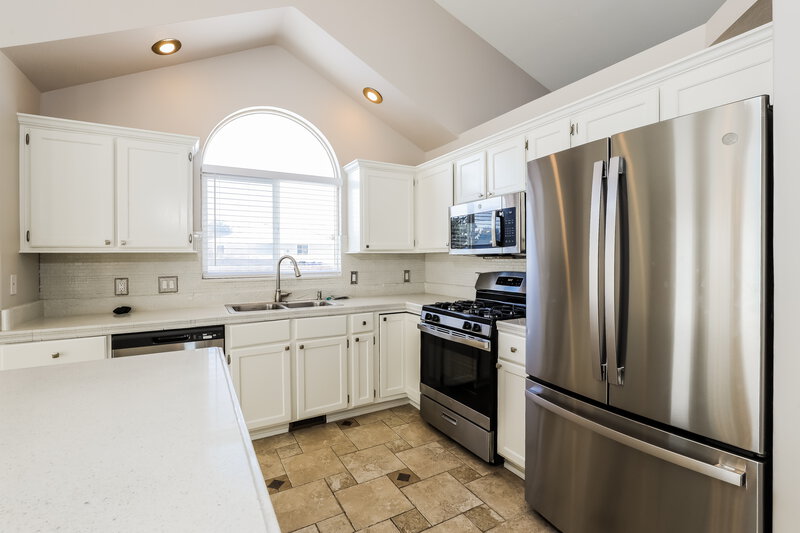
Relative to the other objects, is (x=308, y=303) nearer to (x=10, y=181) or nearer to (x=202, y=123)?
(x=202, y=123)

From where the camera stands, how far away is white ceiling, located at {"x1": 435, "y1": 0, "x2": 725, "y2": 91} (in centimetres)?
286

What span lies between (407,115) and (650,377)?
2950 millimetres

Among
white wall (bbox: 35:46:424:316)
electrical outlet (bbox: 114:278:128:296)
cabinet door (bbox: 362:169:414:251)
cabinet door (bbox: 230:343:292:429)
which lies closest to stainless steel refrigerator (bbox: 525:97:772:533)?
cabinet door (bbox: 230:343:292:429)

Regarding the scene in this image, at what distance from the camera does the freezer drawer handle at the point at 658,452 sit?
1270 millimetres

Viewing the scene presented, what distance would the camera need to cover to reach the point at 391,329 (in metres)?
3.32

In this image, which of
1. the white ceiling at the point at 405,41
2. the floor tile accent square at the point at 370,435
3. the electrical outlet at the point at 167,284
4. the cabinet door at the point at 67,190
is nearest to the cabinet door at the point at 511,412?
the floor tile accent square at the point at 370,435

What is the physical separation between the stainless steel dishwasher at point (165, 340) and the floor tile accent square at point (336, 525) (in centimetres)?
123

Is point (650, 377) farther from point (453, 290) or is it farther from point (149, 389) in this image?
point (453, 290)

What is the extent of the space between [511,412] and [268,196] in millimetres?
2620

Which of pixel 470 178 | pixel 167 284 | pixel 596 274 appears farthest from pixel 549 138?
pixel 167 284

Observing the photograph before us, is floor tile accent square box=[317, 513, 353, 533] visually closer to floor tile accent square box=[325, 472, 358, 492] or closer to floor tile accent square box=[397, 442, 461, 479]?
floor tile accent square box=[325, 472, 358, 492]

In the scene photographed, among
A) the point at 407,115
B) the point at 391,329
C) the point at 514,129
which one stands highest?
the point at 407,115

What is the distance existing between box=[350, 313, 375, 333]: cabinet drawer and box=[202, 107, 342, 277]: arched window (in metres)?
0.77

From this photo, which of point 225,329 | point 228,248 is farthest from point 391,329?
point 228,248
